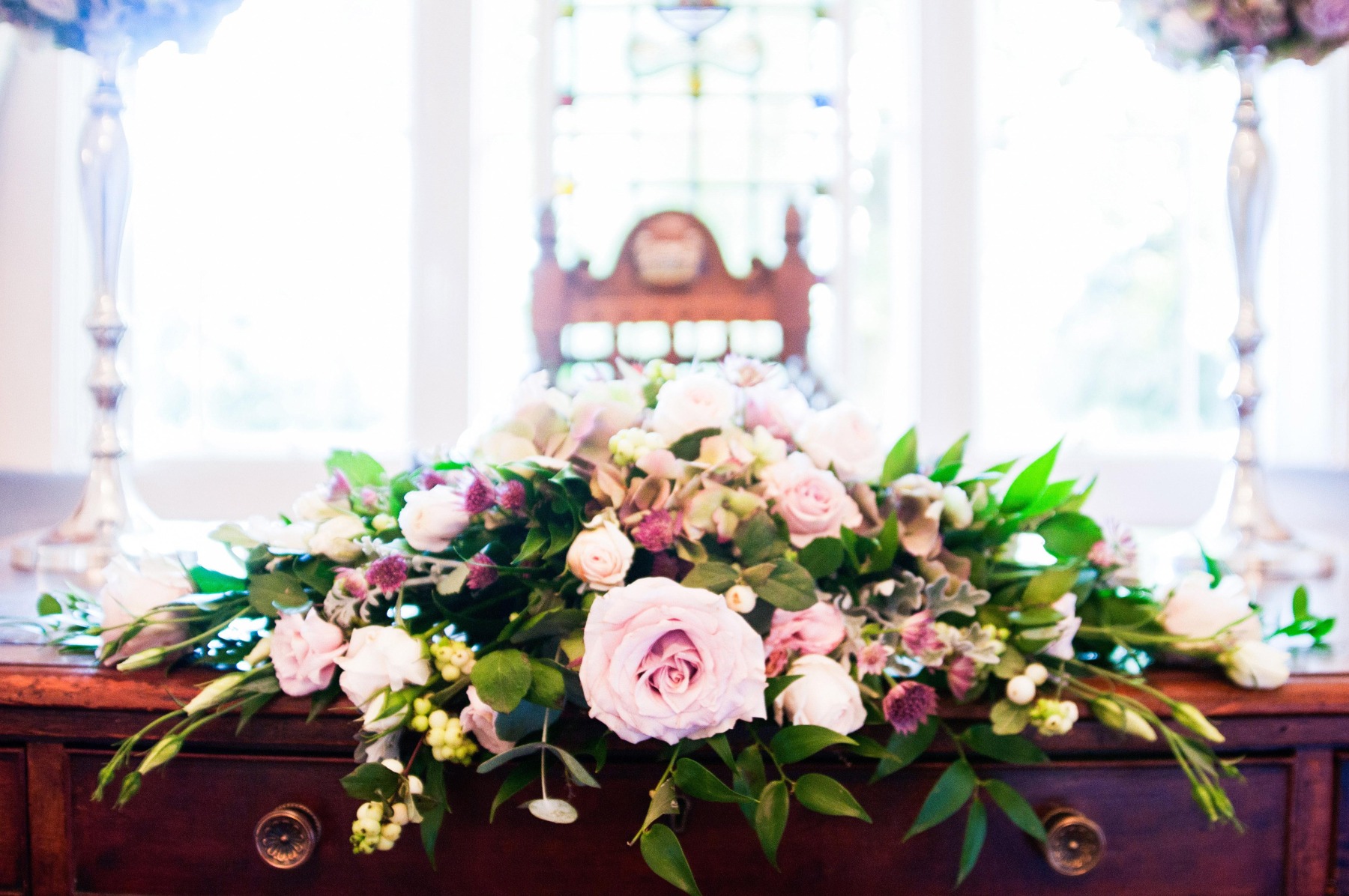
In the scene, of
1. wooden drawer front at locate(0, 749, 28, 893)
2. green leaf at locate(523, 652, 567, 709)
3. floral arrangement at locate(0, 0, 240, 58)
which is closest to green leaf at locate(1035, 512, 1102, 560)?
green leaf at locate(523, 652, 567, 709)

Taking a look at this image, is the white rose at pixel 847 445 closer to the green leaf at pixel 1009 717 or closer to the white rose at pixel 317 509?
the green leaf at pixel 1009 717

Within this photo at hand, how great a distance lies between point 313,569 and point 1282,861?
0.63m

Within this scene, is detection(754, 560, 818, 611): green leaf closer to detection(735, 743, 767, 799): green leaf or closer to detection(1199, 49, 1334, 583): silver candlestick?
detection(735, 743, 767, 799): green leaf

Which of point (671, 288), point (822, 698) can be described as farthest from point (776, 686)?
point (671, 288)

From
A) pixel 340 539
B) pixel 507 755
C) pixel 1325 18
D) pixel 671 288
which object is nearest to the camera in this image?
pixel 507 755

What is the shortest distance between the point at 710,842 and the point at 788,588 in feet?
0.59

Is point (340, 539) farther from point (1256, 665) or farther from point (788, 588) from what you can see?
point (1256, 665)

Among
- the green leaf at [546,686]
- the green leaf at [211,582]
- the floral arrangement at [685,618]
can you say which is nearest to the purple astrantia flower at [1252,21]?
the floral arrangement at [685,618]

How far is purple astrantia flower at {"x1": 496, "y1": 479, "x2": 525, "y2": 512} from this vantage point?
499 mm

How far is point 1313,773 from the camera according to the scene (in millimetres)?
544

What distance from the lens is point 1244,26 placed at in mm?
967

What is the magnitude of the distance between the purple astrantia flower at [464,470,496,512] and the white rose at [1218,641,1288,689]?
461 mm

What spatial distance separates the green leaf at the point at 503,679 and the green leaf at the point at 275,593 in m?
0.15

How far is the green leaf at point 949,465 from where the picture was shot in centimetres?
57
